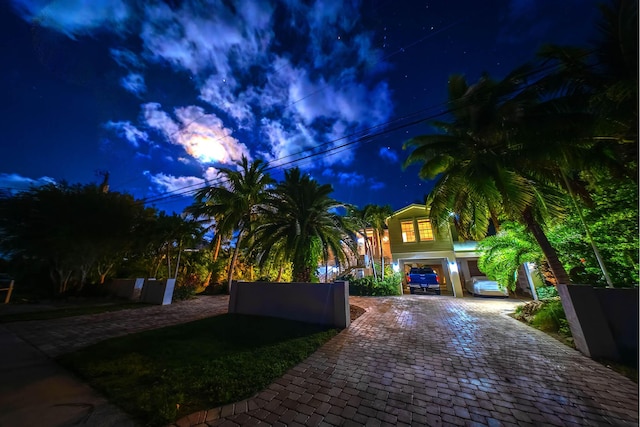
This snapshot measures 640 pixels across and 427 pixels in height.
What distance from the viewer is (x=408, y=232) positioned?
1845 cm

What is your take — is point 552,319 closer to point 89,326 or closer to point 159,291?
point 89,326

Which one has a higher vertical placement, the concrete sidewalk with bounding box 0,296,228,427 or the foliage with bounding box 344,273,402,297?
the foliage with bounding box 344,273,402,297

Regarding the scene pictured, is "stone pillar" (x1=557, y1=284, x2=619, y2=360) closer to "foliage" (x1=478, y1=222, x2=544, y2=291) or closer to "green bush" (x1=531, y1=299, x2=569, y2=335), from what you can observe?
"green bush" (x1=531, y1=299, x2=569, y2=335)

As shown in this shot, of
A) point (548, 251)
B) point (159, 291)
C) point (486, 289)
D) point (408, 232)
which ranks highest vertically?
point (408, 232)

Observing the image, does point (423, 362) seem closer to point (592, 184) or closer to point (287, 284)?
point (287, 284)

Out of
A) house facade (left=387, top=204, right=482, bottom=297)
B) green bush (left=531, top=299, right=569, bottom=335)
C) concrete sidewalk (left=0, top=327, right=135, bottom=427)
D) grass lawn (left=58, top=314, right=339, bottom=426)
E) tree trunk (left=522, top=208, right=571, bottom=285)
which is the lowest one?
concrete sidewalk (left=0, top=327, right=135, bottom=427)

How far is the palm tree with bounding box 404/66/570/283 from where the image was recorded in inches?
237

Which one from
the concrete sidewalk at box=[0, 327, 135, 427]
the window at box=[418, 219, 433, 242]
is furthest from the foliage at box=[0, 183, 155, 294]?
the window at box=[418, 219, 433, 242]

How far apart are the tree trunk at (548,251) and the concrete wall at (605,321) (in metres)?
0.92

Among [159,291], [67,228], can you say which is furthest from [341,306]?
[67,228]

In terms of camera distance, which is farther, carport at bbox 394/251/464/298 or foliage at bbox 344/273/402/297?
carport at bbox 394/251/464/298

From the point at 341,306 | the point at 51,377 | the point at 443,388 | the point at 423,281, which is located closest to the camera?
the point at 443,388

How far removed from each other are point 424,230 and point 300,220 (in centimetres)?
1237

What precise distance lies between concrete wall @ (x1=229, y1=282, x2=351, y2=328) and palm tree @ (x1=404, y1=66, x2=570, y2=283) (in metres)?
4.84
